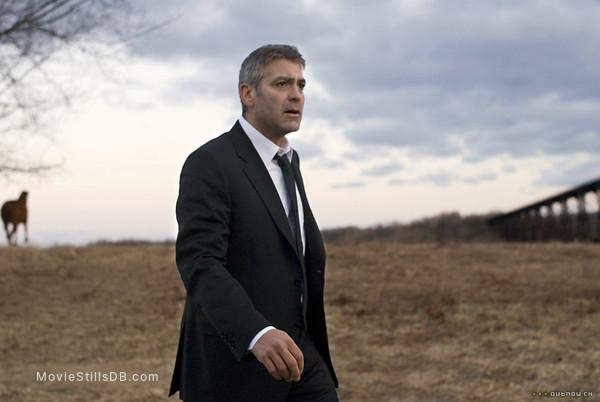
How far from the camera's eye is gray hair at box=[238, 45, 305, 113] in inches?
99.0

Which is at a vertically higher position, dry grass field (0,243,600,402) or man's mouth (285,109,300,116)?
man's mouth (285,109,300,116)

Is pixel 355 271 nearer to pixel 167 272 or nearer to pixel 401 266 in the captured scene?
pixel 401 266

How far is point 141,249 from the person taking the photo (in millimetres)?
13383

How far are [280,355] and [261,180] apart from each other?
0.78m

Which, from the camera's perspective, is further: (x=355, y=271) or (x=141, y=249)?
→ (x=141, y=249)

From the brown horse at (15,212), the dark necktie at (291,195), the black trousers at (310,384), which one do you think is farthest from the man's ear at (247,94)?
the brown horse at (15,212)

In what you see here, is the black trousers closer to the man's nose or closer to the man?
the man

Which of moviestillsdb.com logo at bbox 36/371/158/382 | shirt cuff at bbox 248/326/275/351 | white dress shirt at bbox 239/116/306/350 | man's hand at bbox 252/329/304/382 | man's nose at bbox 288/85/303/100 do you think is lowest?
moviestillsdb.com logo at bbox 36/371/158/382

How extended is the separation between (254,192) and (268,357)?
0.71 metres

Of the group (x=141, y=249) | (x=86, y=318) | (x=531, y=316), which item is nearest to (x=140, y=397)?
(x=86, y=318)

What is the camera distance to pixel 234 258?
7.82 feet

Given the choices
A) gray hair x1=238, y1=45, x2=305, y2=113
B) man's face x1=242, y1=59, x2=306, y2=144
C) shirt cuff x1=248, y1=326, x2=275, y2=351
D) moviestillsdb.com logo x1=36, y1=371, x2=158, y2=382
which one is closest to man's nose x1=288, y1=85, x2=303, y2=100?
man's face x1=242, y1=59, x2=306, y2=144

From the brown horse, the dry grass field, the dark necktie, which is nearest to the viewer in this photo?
the dark necktie

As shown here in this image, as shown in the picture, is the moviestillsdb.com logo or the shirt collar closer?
the shirt collar
